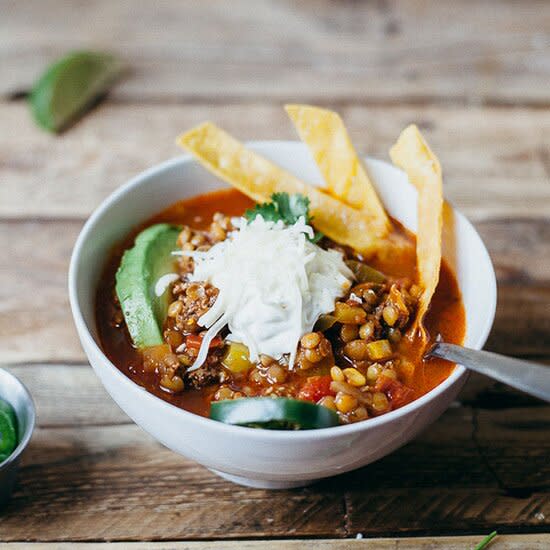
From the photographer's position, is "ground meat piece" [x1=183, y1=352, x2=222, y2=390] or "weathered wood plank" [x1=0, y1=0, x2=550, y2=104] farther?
"weathered wood plank" [x1=0, y1=0, x2=550, y2=104]

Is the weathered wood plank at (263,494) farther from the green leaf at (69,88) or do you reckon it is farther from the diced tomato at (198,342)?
the green leaf at (69,88)

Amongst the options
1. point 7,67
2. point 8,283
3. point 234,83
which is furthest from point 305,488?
point 7,67

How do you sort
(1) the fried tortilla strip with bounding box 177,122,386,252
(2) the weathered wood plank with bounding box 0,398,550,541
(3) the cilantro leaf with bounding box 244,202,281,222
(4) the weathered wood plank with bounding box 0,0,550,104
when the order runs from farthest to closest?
(4) the weathered wood plank with bounding box 0,0,550,104 → (1) the fried tortilla strip with bounding box 177,122,386,252 → (3) the cilantro leaf with bounding box 244,202,281,222 → (2) the weathered wood plank with bounding box 0,398,550,541

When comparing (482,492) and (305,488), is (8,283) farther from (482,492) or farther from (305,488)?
(482,492)

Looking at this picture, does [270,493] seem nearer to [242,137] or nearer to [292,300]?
[292,300]

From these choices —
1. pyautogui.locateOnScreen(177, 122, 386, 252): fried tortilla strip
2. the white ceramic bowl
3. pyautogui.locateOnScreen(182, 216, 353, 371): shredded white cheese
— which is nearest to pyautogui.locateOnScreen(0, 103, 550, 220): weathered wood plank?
the white ceramic bowl

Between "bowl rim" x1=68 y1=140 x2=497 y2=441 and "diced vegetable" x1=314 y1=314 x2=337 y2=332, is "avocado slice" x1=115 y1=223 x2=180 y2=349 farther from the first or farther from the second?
"diced vegetable" x1=314 y1=314 x2=337 y2=332

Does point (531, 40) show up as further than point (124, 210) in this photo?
Yes

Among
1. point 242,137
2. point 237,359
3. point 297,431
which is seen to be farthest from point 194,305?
point 242,137
